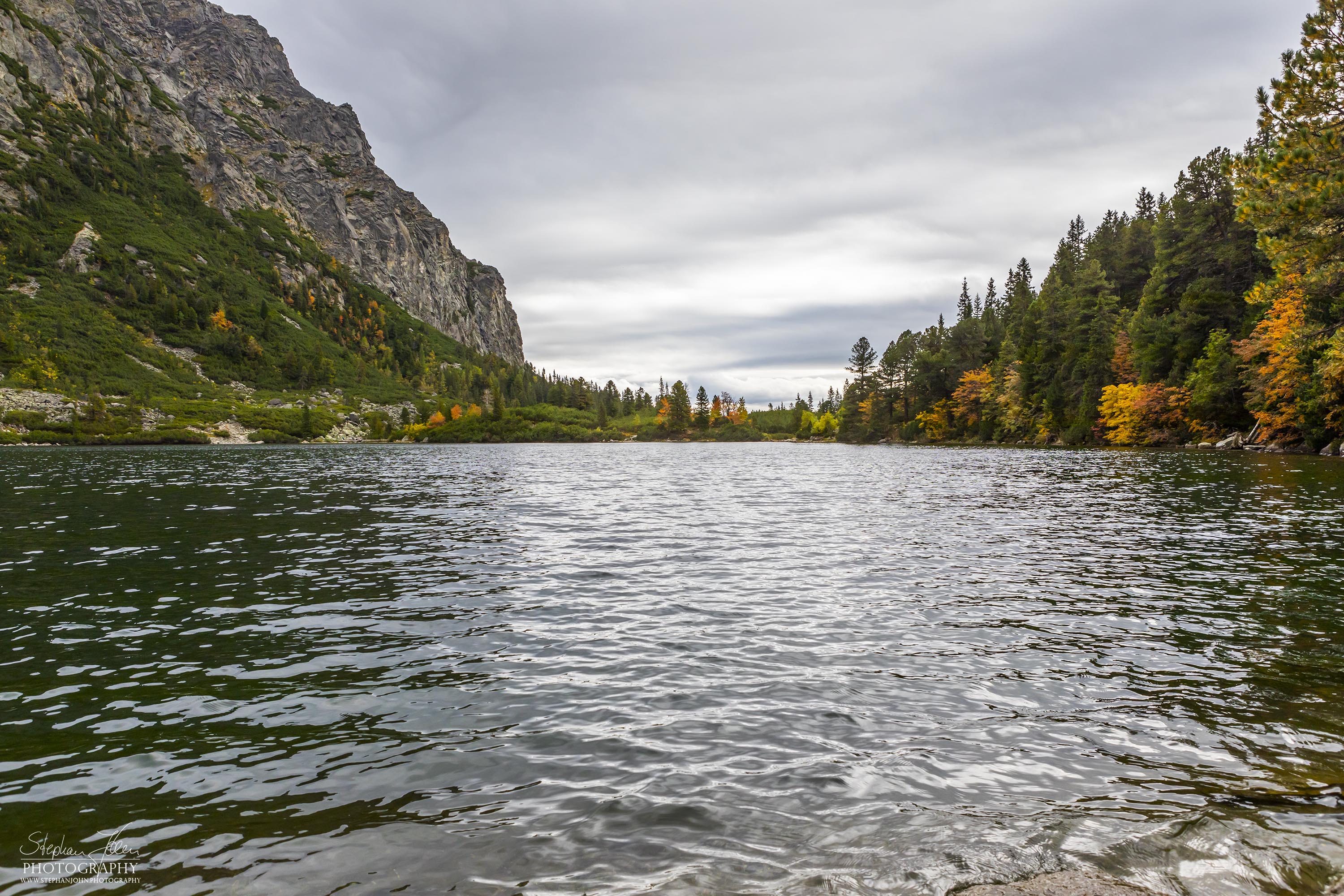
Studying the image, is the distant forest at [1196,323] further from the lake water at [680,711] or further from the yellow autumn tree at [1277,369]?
the lake water at [680,711]

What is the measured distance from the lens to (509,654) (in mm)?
13719

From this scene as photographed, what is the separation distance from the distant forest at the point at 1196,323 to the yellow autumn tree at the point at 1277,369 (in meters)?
0.24

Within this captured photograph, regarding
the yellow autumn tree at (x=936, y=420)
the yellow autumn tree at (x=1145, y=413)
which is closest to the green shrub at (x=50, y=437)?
the yellow autumn tree at (x=936, y=420)

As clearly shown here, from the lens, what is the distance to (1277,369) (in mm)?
65812

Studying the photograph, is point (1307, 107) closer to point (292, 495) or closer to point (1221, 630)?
point (1221, 630)

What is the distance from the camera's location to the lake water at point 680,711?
6742mm

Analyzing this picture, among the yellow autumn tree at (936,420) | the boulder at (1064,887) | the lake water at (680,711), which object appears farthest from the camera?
the yellow autumn tree at (936,420)

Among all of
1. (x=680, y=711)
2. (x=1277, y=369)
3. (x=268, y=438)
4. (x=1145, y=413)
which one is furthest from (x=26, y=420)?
(x=1277, y=369)

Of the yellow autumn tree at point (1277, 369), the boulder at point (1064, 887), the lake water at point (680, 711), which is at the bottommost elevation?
the lake water at point (680, 711)

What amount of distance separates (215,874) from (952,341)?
7158 inches

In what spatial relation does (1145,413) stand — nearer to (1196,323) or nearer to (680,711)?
(1196,323)

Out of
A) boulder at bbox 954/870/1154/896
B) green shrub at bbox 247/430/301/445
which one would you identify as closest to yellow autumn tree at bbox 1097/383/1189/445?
boulder at bbox 954/870/1154/896

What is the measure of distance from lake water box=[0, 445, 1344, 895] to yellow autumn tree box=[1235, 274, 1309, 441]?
5115cm

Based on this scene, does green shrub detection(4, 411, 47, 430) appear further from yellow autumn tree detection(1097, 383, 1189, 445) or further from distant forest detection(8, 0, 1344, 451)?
yellow autumn tree detection(1097, 383, 1189, 445)
